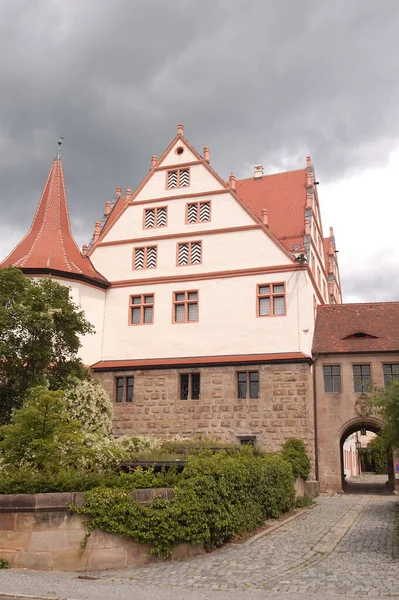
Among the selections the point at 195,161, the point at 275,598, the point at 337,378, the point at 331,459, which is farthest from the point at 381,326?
the point at 275,598

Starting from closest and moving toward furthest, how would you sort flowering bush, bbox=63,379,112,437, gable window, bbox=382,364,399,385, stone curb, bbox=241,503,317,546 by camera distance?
stone curb, bbox=241,503,317,546 → flowering bush, bbox=63,379,112,437 → gable window, bbox=382,364,399,385

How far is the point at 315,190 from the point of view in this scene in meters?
30.3

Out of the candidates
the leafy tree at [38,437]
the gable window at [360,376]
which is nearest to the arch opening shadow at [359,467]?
the gable window at [360,376]

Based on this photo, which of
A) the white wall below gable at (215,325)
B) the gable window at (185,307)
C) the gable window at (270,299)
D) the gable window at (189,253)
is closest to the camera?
the white wall below gable at (215,325)

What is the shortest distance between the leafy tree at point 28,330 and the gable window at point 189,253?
6819mm

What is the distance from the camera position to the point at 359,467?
5681 centimetres

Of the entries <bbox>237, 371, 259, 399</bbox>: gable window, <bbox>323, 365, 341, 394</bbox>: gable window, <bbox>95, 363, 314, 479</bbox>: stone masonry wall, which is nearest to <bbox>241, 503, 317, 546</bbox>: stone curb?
<bbox>95, 363, 314, 479</bbox>: stone masonry wall

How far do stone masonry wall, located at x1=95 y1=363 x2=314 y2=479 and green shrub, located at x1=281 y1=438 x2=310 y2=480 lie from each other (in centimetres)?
36

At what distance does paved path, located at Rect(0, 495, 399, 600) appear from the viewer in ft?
27.4

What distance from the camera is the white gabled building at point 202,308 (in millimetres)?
23141

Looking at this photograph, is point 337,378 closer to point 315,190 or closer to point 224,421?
point 224,421

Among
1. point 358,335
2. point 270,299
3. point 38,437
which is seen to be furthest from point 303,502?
point 38,437

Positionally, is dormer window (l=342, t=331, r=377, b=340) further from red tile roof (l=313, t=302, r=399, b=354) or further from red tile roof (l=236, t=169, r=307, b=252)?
red tile roof (l=236, t=169, r=307, b=252)

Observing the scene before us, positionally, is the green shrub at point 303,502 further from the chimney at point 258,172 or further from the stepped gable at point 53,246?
the chimney at point 258,172
